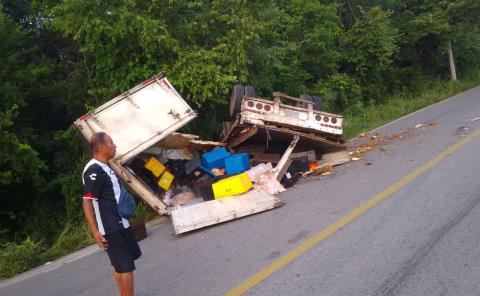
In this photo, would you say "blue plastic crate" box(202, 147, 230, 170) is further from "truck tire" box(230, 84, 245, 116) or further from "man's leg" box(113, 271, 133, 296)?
"man's leg" box(113, 271, 133, 296)

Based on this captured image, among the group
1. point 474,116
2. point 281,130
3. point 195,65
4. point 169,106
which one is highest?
point 195,65

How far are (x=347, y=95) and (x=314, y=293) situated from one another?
15.9 m

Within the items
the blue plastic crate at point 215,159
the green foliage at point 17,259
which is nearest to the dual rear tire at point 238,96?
the blue plastic crate at point 215,159

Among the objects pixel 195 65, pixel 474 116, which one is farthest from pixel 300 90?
pixel 195 65

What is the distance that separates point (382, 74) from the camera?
2217 centimetres

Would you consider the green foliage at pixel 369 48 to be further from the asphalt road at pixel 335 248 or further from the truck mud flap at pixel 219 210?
the truck mud flap at pixel 219 210

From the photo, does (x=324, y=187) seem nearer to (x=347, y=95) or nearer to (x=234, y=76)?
(x=234, y=76)

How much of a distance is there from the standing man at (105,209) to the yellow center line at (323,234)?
106 cm

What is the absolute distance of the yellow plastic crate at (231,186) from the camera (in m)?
8.43

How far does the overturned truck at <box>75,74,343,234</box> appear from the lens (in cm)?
761

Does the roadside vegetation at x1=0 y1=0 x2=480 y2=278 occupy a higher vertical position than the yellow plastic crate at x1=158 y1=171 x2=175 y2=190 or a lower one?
higher

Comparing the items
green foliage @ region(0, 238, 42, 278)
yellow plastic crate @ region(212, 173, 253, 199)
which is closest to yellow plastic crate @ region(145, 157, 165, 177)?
yellow plastic crate @ region(212, 173, 253, 199)

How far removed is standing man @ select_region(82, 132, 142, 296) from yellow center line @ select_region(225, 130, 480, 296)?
41.7 inches

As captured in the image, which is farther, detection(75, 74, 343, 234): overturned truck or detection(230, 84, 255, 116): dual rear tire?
detection(230, 84, 255, 116): dual rear tire
